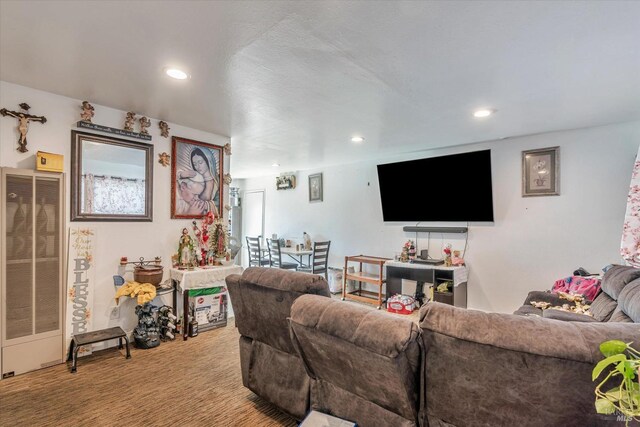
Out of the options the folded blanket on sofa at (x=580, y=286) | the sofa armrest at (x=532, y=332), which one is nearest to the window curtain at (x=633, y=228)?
the folded blanket on sofa at (x=580, y=286)

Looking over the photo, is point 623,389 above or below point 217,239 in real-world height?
below

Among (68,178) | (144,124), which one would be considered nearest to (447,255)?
(144,124)

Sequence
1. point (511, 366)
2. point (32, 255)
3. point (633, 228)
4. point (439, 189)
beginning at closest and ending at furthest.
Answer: point (511, 366) → point (32, 255) → point (633, 228) → point (439, 189)

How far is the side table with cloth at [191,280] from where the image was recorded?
129 inches

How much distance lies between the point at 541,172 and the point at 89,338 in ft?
16.6

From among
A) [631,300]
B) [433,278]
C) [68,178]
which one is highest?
[68,178]

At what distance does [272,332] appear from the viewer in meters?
1.95

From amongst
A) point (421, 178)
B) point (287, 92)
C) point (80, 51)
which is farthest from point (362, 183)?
point (80, 51)

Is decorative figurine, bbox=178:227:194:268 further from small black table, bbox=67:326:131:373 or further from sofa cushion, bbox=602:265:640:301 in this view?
sofa cushion, bbox=602:265:640:301

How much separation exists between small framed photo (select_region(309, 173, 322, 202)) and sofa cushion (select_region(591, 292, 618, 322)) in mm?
4357

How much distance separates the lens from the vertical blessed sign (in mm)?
2777

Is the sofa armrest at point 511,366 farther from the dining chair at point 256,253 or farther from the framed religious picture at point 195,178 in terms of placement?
the dining chair at point 256,253

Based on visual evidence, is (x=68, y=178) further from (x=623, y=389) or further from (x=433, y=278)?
(x=433, y=278)

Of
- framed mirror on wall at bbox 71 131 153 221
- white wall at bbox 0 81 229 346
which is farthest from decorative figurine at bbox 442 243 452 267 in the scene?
framed mirror on wall at bbox 71 131 153 221
